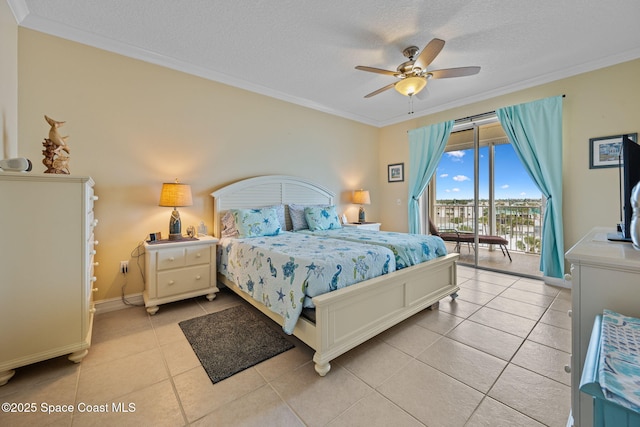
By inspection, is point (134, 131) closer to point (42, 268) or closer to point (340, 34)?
point (42, 268)

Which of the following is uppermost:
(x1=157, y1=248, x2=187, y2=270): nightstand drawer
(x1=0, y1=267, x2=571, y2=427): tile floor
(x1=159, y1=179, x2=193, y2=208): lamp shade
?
(x1=159, y1=179, x2=193, y2=208): lamp shade

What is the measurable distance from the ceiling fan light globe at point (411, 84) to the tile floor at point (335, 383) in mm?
2349

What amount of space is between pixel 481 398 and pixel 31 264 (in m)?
2.85

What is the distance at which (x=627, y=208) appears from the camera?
1.35 m

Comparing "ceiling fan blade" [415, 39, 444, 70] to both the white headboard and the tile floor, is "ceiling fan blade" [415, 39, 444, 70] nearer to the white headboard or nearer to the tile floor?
the white headboard

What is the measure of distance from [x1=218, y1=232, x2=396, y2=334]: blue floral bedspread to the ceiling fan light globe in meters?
1.71

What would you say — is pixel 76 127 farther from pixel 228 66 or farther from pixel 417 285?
pixel 417 285

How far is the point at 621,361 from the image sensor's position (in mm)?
664

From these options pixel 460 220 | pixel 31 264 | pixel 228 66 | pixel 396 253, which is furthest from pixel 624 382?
pixel 460 220

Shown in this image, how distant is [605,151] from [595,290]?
124 inches

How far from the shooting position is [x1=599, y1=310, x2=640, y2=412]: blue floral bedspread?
0.56 m

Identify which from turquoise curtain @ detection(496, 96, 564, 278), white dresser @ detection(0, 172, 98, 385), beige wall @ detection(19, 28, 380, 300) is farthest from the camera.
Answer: turquoise curtain @ detection(496, 96, 564, 278)

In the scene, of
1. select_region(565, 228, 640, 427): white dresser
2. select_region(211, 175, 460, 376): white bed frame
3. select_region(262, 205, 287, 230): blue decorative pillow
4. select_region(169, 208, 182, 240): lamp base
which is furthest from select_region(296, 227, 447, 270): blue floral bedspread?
select_region(169, 208, 182, 240): lamp base

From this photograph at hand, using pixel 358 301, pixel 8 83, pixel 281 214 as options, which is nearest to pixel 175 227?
pixel 281 214
